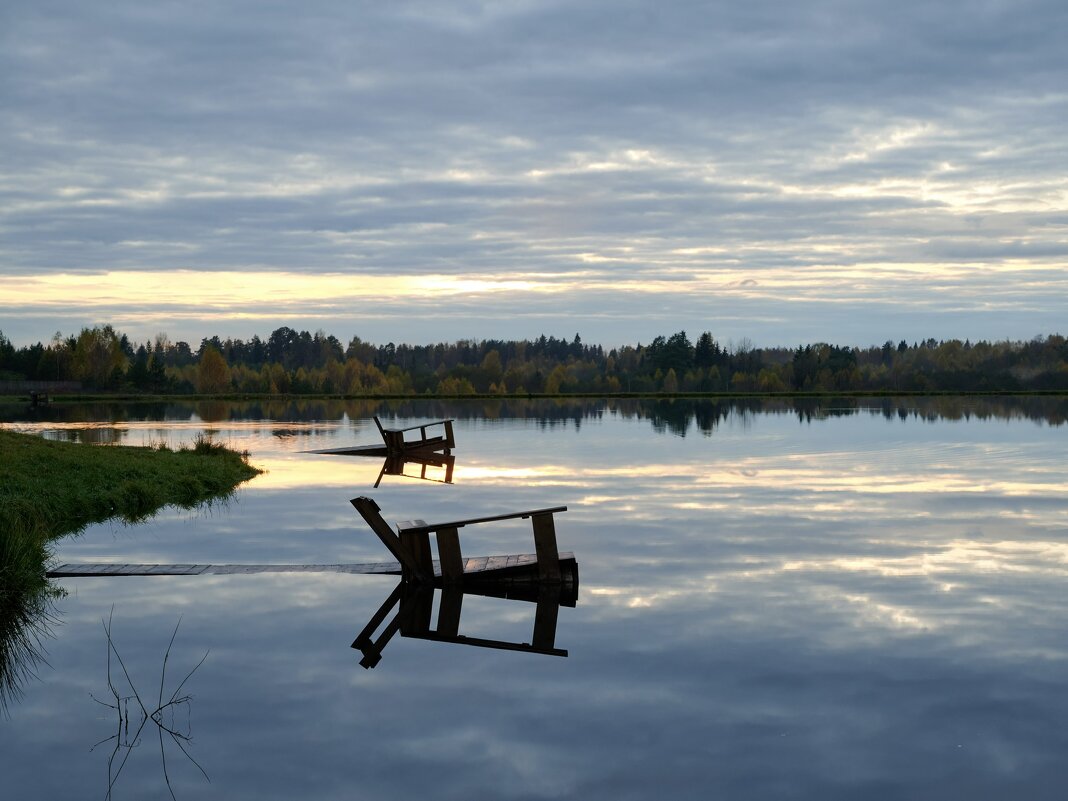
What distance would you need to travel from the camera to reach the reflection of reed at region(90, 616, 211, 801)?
11.1 metres

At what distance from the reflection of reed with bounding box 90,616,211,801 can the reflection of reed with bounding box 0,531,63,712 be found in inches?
41.6

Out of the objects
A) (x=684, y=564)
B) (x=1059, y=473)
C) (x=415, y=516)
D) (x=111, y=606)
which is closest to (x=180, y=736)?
(x=111, y=606)

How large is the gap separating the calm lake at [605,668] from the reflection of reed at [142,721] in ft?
0.16

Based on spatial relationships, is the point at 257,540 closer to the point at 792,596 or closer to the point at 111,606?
the point at 111,606

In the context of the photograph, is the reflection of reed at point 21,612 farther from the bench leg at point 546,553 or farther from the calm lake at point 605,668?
the bench leg at point 546,553

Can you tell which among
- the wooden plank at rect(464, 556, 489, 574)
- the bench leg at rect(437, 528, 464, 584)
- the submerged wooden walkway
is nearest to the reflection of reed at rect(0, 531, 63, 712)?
the submerged wooden walkway

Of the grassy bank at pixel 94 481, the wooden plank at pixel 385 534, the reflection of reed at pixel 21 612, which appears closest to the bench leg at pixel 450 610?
the wooden plank at pixel 385 534

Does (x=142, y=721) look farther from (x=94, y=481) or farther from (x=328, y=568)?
(x=94, y=481)

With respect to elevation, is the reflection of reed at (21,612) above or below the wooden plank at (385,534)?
below

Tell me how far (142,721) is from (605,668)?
536 cm

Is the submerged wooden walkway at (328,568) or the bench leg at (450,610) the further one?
the submerged wooden walkway at (328,568)

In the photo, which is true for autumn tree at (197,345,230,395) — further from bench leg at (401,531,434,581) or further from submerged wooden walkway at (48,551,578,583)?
bench leg at (401,531,434,581)

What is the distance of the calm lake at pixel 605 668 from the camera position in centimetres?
1088

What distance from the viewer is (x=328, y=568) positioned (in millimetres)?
20938
